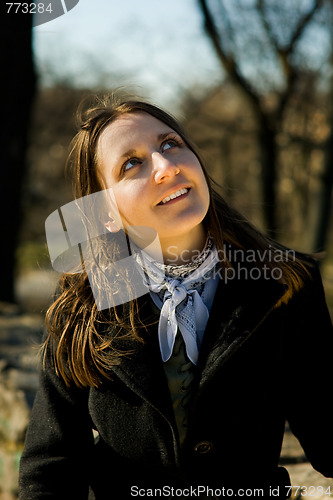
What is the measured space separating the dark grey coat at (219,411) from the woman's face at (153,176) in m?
0.35

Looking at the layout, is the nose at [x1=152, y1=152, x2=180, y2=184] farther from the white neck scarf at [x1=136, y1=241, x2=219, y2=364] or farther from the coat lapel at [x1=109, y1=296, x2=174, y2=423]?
the coat lapel at [x1=109, y1=296, x2=174, y2=423]

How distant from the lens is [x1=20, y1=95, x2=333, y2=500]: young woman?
182cm

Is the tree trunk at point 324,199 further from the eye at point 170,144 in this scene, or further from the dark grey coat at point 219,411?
the eye at point 170,144

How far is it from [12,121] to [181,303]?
16.4ft

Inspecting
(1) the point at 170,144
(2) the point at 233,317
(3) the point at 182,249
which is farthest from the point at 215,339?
(1) the point at 170,144

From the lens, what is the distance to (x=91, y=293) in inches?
81.0

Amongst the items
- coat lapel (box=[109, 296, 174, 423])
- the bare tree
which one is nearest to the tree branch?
the bare tree

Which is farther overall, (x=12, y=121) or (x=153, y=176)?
(x=12, y=121)

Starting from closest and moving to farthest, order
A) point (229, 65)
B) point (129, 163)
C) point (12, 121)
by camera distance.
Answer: point (129, 163), point (12, 121), point (229, 65)

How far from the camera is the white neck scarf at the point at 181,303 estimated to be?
1.87 meters

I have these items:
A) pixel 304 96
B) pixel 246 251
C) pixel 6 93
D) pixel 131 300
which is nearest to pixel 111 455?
pixel 131 300

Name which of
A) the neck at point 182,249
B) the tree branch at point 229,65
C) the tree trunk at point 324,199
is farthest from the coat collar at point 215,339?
the tree branch at point 229,65

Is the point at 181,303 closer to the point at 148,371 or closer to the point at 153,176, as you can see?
the point at 148,371

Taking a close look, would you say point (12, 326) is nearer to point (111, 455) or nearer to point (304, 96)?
point (111, 455)
